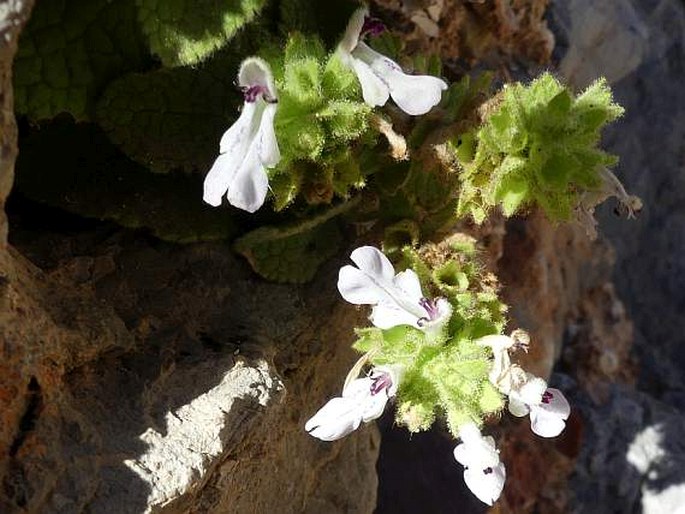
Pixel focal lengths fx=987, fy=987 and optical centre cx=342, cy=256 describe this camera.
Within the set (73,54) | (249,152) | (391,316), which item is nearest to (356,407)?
(391,316)

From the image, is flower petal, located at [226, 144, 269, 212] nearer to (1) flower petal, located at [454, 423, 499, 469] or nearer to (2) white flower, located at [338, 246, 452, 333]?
(2) white flower, located at [338, 246, 452, 333]

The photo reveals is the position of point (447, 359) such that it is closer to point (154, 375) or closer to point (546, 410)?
point (546, 410)

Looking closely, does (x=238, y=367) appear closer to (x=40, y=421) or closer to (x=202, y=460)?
(x=202, y=460)

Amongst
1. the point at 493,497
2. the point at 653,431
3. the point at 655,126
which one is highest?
the point at 493,497

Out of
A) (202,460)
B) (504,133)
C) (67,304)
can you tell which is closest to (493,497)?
(202,460)

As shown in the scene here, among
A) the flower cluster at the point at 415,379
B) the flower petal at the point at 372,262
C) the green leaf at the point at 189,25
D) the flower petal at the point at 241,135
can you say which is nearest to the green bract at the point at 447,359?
the flower cluster at the point at 415,379
